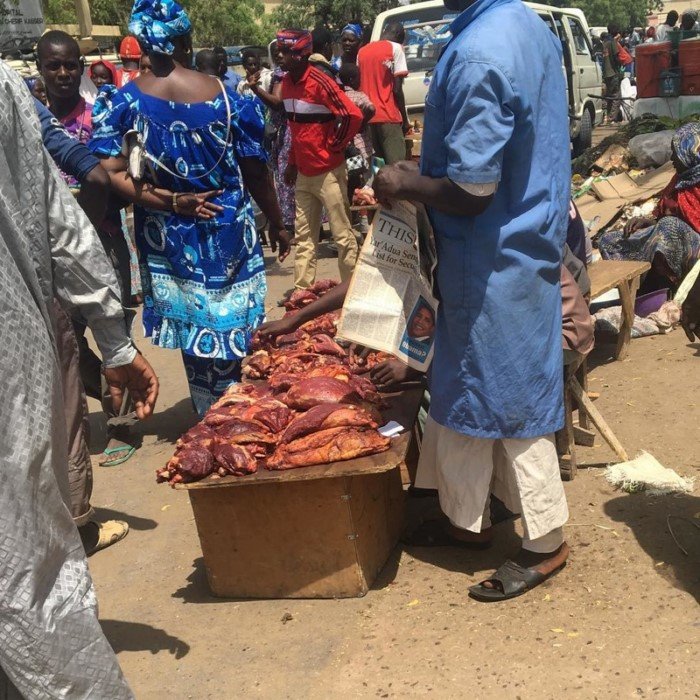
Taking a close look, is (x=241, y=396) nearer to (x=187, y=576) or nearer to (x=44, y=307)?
(x=187, y=576)

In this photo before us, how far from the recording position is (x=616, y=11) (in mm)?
65688

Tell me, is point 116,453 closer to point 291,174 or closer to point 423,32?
point 291,174

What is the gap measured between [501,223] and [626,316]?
3274mm

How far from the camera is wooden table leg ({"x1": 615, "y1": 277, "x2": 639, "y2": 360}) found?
6.19m

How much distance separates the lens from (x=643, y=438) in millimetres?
4969

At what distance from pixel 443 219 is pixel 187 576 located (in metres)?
1.92

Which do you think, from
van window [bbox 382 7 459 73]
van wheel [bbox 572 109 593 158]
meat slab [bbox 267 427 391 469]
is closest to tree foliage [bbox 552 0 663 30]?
van wheel [bbox 572 109 593 158]

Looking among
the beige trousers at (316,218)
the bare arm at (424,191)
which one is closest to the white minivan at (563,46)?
the beige trousers at (316,218)

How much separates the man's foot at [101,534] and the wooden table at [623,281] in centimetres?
323

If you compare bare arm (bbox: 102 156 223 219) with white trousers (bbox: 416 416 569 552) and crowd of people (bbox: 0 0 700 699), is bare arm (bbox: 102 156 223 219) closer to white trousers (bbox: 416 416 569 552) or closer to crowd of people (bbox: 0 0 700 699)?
crowd of people (bbox: 0 0 700 699)

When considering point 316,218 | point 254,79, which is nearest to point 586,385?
point 316,218

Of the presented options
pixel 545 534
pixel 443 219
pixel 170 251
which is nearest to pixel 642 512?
pixel 545 534

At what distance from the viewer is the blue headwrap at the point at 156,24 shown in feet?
14.3

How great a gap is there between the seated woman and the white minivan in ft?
14.2
